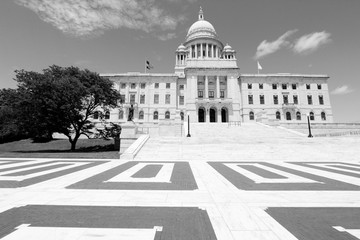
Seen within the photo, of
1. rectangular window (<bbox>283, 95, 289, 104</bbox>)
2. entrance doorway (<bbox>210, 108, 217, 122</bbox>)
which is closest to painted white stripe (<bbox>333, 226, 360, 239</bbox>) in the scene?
entrance doorway (<bbox>210, 108, 217, 122</bbox>)

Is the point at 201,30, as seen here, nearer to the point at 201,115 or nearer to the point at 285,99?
the point at 201,115

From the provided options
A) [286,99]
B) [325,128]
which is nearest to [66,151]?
[325,128]

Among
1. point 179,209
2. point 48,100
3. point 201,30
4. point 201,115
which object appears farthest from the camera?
point 201,30

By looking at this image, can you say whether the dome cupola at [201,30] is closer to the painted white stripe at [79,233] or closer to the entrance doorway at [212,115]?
the entrance doorway at [212,115]

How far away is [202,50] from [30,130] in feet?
188

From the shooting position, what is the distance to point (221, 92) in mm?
50156

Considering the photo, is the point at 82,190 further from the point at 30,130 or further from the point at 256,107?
the point at 256,107

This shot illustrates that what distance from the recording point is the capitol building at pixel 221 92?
48906 millimetres

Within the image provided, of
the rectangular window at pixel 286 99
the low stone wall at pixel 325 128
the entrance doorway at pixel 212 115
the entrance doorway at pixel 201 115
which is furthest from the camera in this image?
the rectangular window at pixel 286 99

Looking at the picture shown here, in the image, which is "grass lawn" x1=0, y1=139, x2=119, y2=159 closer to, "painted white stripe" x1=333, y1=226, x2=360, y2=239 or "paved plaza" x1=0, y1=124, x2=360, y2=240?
"paved plaza" x1=0, y1=124, x2=360, y2=240

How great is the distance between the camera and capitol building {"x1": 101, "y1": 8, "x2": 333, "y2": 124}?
48.9 meters

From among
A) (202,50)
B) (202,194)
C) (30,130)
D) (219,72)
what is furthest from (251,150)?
(202,50)

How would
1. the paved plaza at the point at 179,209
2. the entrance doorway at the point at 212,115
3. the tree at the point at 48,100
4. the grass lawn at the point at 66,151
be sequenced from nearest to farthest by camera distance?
the paved plaza at the point at 179,209 < the grass lawn at the point at 66,151 < the tree at the point at 48,100 < the entrance doorway at the point at 212,115

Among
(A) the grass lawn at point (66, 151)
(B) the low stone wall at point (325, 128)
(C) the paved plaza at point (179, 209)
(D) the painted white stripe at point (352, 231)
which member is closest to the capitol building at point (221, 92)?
(B) the low stone wall at point (325, 128)
